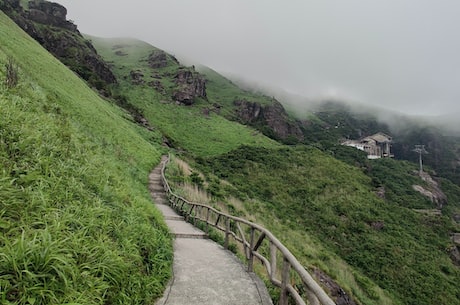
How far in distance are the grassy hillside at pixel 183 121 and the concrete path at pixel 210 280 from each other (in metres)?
38.1

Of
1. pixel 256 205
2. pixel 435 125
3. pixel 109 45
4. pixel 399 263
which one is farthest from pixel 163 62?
pixel 435 125

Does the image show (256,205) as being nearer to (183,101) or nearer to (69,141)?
(69,141)

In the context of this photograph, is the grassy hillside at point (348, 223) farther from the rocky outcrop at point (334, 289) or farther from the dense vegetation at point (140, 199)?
the rocky outcrop at point (334, 289)

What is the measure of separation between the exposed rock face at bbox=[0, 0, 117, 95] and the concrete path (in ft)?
164

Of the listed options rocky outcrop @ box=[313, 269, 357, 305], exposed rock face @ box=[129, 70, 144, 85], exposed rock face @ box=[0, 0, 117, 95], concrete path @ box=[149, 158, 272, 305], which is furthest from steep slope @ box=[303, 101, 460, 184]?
concrete path @ box=[149, 158, 272, 305]

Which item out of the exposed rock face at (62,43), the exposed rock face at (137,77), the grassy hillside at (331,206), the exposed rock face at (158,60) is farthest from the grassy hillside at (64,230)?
the exposed rock face at (158,60)

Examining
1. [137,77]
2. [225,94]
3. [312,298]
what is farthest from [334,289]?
[225,94]

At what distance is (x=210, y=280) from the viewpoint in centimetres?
653

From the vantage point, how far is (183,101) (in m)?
75.8

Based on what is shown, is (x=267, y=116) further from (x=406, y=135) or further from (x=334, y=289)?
(x=406, y=135)

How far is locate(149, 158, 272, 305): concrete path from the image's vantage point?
555 cm

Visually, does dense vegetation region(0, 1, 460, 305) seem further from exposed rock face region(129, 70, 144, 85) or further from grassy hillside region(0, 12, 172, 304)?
exposed rock face region(129, 70, 144, 85)

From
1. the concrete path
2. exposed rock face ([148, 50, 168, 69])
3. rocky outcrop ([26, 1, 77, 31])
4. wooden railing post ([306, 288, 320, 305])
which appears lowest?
the concrete path

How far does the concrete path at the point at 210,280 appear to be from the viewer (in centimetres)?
555
